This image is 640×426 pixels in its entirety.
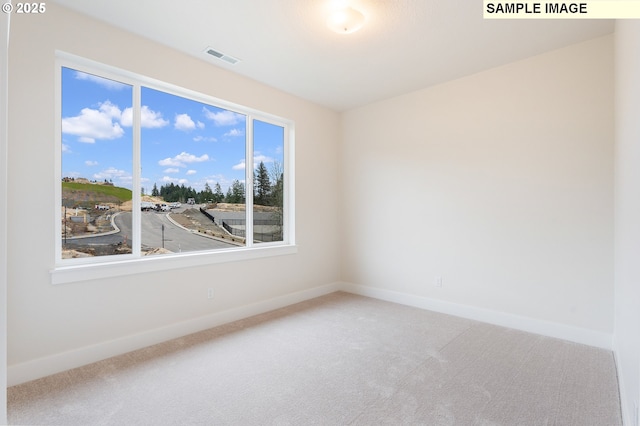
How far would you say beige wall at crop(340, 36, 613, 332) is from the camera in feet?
9.03

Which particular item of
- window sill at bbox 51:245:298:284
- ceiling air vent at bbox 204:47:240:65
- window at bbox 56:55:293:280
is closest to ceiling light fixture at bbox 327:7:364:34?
ceiling air vent at bbox 204:47:240:65

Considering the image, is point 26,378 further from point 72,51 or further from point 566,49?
point 566,49

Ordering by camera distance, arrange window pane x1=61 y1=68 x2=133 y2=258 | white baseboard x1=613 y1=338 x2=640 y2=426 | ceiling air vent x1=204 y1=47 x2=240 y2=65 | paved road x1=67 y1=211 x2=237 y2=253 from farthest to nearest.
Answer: ceiling air vent x1=204 y1=47 x2=240 y2=65 → paved road x1=67 y1=211 x2=237 y2=253 → window pane x1=61 y1=68 x2=133 y2=258 → white baseboard x1=613 y1=338 x2=640 y2=426

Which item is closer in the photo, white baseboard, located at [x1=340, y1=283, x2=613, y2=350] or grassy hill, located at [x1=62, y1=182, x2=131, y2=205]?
grassy hill, located at [x1=62, y1=182, x2=131, y2=205]

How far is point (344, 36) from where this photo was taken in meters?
2.69

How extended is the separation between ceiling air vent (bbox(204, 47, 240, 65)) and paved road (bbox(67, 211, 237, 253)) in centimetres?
162

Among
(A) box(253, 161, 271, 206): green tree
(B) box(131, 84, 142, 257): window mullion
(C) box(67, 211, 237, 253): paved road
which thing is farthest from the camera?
(A) box(253, 161, 271, 206): green tree

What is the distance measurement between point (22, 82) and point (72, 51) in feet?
1.40

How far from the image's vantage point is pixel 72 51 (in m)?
2.38

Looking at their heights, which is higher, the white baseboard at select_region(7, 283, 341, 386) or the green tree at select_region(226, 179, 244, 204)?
the green tree at select_region(226, 179, 244, 204)

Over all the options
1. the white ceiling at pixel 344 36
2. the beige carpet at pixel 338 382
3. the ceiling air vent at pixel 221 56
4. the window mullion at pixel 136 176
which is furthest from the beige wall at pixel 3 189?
the ceiling air vent at pixel 221 56

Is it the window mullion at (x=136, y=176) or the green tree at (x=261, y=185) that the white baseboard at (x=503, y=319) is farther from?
the window mullion at (x=136, y=176)

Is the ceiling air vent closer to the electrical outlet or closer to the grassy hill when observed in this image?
the grassy hill

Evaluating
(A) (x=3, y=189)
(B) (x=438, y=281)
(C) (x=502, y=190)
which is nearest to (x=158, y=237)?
(A) (x=3, y=189)
